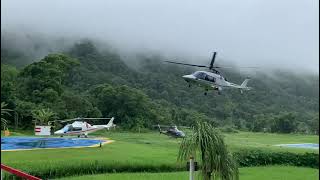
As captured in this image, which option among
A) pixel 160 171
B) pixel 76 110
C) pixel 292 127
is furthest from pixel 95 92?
pixel 160 171

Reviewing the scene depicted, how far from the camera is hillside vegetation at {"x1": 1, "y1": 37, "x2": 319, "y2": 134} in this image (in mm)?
32625

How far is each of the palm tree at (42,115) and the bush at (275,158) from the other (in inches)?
615

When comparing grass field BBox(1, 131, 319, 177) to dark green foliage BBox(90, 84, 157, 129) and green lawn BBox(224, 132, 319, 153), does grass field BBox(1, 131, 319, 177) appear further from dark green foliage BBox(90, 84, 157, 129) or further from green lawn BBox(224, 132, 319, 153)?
dark green foliage BBox(90, 84, 157, 129)

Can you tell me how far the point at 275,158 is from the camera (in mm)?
18969

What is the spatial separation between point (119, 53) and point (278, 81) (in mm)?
16022

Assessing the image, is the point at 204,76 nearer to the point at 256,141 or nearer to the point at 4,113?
the point at 256,141

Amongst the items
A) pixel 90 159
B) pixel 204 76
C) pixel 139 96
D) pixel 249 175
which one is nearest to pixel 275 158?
pixel 249 175

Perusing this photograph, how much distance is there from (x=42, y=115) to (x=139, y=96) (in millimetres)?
6294

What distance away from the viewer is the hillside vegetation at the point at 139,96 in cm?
3262

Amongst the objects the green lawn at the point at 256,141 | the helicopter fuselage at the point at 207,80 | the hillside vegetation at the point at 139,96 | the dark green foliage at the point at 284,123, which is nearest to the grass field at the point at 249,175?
the helicopter fuselage at the point at 207,80

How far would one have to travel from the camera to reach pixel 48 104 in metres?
34.3

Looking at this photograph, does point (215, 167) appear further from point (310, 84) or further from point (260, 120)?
point (310, 84)

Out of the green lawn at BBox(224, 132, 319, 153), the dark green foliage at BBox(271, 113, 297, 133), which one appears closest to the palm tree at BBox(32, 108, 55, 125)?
the green lawn at BBox(224, 132, 319, 153)

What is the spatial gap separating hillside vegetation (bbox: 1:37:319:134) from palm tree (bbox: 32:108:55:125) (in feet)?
2.93
